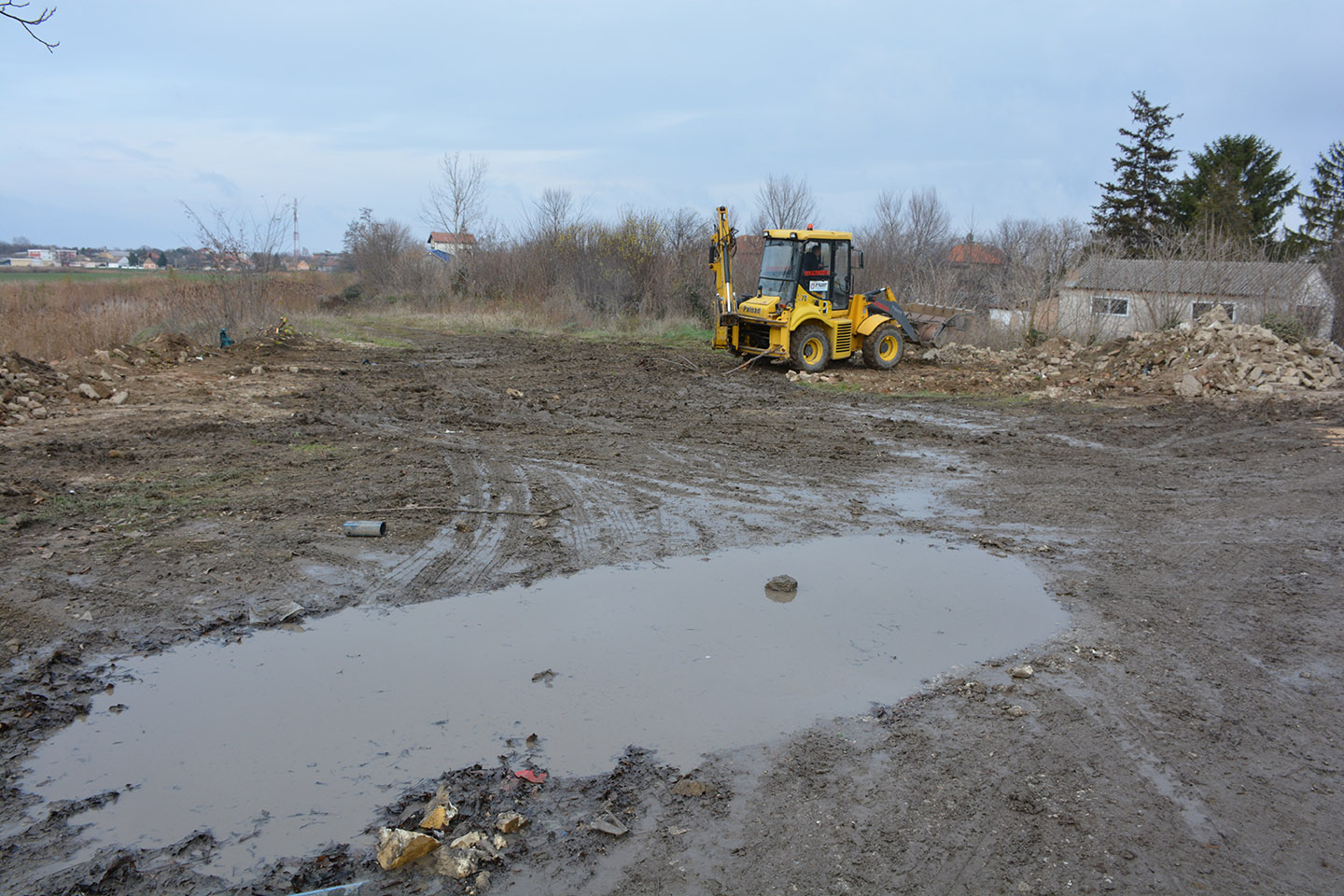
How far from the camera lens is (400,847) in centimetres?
302

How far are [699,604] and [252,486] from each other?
186 inches

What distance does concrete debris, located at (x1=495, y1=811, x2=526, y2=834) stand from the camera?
10.5ft

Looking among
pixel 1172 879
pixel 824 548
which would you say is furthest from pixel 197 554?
pixel 1172 879

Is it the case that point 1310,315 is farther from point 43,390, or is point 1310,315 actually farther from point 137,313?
point 137,313

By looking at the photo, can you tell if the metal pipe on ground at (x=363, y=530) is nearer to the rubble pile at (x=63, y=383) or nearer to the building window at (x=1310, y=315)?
the rubble pile at (x=63, y=383)

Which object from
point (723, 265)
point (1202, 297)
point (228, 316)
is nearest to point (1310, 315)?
point (1202, 297)

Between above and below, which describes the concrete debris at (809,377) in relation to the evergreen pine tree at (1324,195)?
below

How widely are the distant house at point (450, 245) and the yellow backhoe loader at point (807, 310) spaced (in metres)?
22.4

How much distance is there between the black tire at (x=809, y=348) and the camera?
16406 mm

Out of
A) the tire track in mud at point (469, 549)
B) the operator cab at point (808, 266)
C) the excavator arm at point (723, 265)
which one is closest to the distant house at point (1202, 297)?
the operator cab at point (808, 266)

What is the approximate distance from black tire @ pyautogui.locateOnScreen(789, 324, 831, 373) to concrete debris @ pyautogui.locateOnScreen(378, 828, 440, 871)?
1413 centimetres

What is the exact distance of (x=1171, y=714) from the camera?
13.3ft

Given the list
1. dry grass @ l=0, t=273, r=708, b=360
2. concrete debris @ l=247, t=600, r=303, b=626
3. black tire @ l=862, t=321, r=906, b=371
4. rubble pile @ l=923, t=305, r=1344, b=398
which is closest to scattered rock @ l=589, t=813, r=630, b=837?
concrete debris @ l=247, t=600, r=303, b=626

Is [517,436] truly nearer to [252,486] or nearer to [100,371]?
[252,486]
